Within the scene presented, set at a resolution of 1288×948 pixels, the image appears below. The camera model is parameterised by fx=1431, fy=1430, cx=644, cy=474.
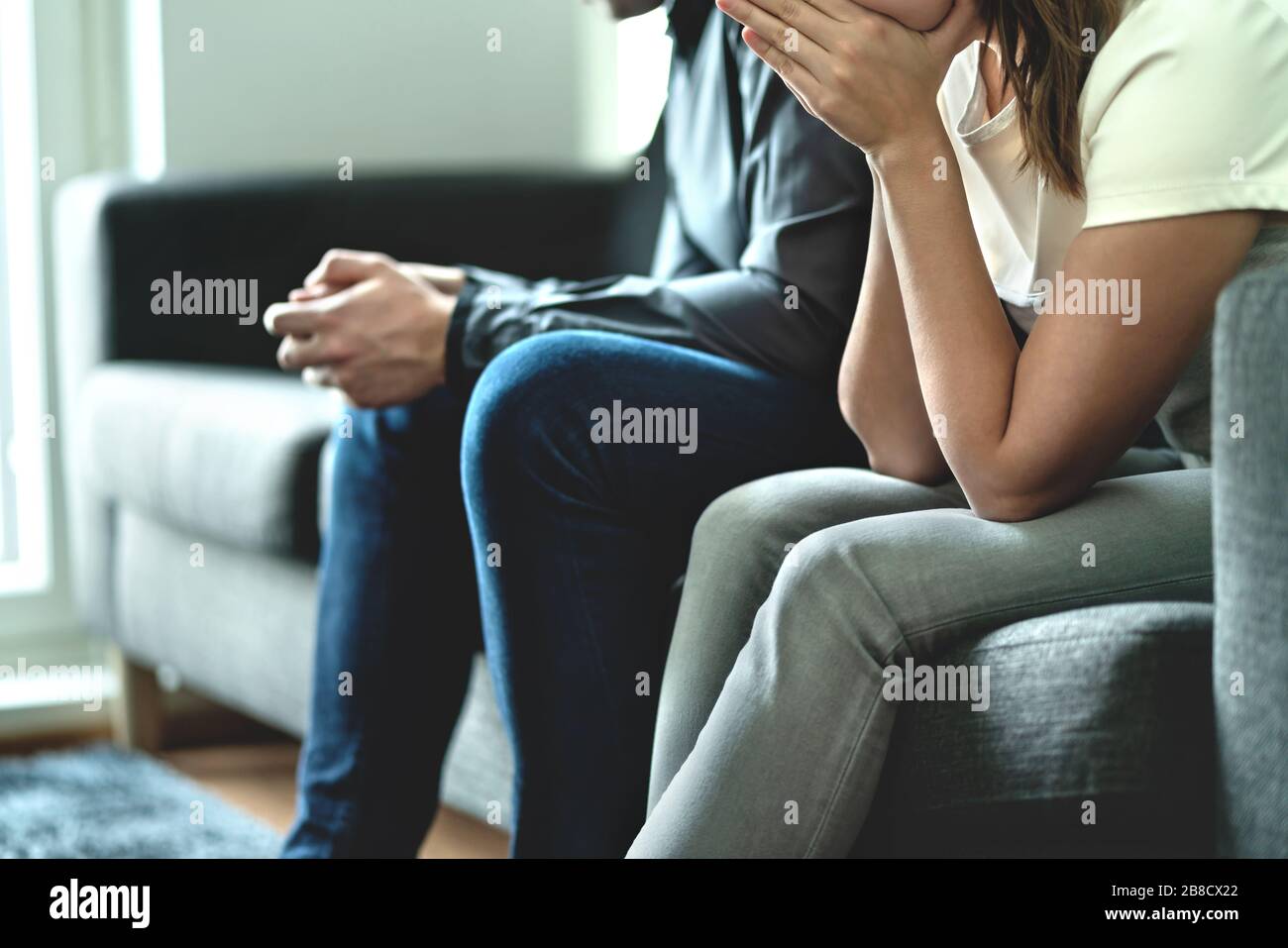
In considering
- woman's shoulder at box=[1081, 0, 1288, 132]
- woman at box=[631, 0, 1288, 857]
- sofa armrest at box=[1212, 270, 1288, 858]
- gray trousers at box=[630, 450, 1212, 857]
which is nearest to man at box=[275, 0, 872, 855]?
woman at box=[631, 0, 1288, 857]

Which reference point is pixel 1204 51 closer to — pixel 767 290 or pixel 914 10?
pixel 914 10

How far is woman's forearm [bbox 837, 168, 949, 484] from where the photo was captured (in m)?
0.98

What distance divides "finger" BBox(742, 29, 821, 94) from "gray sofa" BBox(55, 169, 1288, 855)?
12.9 inches

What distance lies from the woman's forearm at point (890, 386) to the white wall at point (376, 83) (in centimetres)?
114

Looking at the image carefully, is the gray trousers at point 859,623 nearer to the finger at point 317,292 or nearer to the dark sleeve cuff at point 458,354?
the dark sleeve cuff at point 458,354

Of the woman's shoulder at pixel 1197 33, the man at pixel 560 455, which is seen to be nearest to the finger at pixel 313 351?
the man at pixel 560 455

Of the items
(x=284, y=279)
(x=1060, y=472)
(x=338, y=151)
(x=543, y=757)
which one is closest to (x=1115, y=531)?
(x=1060, y=472)

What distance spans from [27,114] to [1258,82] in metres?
1.96

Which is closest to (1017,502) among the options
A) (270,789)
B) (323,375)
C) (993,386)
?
(993,386)

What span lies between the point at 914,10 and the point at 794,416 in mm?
323

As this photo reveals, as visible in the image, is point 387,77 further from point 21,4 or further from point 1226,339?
point 1226,339

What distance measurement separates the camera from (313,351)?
1176 millimetres

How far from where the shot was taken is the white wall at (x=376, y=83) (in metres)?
2.25

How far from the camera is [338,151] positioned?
2398 mm
